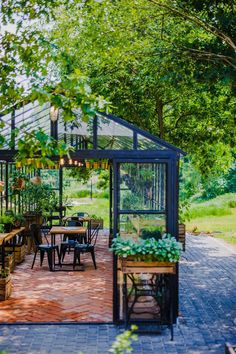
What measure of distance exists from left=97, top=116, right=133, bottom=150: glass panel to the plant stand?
1.64 metres

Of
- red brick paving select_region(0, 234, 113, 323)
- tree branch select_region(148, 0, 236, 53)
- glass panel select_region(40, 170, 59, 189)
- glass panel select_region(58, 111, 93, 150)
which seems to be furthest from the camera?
glass panel select_region(40, 170, 59, 189)

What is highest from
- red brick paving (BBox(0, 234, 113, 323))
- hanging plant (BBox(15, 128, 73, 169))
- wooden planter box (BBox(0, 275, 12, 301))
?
hanging plant (BBox(15, 128, 73, 169))

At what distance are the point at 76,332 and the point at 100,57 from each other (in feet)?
23.9

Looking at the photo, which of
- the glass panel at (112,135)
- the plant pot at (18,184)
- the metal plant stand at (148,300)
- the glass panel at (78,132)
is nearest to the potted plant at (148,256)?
the metal plant stand at (148,300)

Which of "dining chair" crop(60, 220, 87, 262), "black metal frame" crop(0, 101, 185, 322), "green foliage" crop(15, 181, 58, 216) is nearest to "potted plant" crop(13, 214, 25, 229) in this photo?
"dining chair" crop(60, 220, 87, 262)

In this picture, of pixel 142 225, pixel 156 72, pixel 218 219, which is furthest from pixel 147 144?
pixel 218 219

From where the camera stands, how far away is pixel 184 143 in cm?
1373

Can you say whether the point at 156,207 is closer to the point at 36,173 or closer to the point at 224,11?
the point at 224,11

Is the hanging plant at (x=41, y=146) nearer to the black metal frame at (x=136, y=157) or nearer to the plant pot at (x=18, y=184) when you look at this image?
the black metal frame at (x=136, y=157)

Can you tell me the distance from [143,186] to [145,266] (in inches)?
51.0

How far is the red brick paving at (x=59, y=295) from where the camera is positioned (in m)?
7.60

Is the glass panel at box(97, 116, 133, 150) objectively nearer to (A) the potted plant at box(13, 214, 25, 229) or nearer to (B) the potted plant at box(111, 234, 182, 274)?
(B) the potted plant at box(111, 234, 182, 274)

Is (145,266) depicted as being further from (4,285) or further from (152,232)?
(4,285)

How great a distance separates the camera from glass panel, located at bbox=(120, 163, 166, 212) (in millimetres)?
7396
